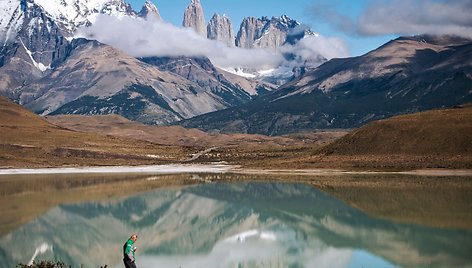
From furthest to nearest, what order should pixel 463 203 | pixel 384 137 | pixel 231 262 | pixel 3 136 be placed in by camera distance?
1. pixel 3 136
2. pixel 384 137
3. pixel 463 203
4. pixel 231 262

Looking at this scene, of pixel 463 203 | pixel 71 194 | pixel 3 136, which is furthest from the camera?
pixel 3 136

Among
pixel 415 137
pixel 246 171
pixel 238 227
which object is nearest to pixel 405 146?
pixel 415 137

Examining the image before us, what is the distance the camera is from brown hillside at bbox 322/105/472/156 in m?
135

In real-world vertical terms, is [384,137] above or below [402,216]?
above

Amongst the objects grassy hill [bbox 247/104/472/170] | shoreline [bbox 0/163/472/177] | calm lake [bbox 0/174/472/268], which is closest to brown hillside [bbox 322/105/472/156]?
grassy hill [bbox 247/104/472/170]

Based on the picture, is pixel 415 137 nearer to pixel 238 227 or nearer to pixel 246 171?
pixel 246 171

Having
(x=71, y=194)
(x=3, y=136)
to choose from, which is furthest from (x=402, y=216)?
(x=3, y=136)

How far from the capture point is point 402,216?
210 ft

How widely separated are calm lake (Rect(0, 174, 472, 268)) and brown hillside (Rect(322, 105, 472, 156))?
46.8 m

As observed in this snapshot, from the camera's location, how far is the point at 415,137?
144m

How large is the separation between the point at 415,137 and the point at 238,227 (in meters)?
91.5

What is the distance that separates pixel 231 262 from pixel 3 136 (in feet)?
563

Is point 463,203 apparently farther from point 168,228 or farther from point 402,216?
point 168,228

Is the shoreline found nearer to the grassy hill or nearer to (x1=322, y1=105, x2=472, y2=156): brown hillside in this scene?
the grassy hill
